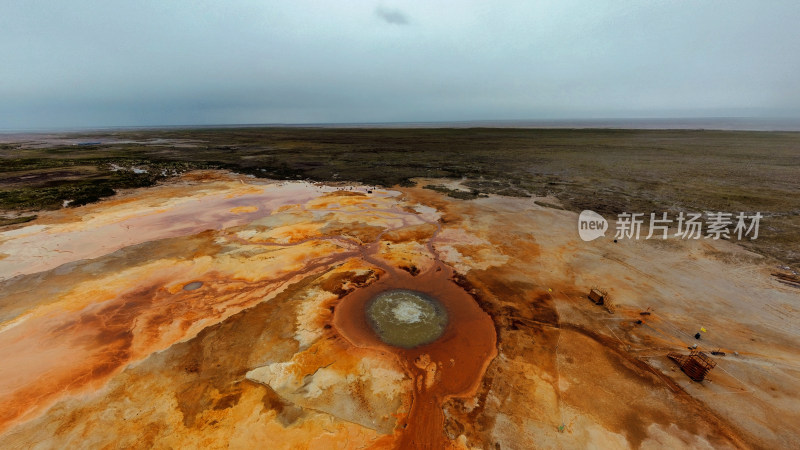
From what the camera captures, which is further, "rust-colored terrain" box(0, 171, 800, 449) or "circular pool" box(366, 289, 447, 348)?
"circular pool" box(366, 289, 447, 348)

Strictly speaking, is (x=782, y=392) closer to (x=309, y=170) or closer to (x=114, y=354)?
(x=114, y=354)

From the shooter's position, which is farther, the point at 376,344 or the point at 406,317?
the point at 406,317

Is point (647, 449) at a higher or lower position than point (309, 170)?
lower

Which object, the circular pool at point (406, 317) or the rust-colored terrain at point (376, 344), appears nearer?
the rust-colored terrain at point (376, 344)

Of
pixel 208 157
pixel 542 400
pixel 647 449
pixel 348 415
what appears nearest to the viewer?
pixel 647 449

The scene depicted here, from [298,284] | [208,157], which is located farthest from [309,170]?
[298,284]

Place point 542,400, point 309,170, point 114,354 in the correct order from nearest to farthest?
point 542,400, point 114,354, point 309,170

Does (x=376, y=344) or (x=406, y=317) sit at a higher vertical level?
(x=406, y=317)

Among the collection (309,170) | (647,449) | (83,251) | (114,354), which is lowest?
(647,449)
